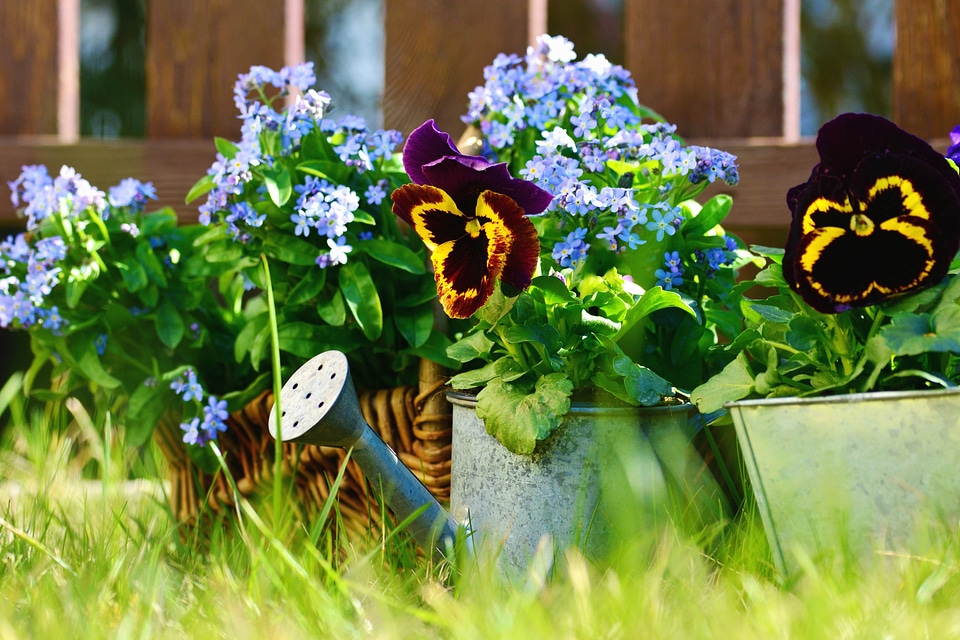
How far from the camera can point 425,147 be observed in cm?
97

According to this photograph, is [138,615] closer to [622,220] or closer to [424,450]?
[424,450]

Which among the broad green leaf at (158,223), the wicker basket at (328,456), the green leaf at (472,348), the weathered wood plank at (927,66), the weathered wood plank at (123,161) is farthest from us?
the weathered wood plank at (123,161)

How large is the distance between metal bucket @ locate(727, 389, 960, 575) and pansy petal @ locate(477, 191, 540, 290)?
0.26 m

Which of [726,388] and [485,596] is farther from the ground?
[726,388]

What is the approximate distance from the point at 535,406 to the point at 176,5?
160 cm

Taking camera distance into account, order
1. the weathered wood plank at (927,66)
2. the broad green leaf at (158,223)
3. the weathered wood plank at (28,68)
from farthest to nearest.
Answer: the weathered wood plank at (28,68) < the weathered wood plank at (927,66) < the broad green leaf at (158,223)

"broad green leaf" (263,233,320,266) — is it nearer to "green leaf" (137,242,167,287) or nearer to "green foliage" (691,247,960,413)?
"green leaf" (137,242,167,287)

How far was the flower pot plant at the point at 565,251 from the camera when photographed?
96 centimetres

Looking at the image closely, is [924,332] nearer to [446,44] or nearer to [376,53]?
[446,44]

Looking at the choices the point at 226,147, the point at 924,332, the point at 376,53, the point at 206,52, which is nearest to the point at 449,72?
the point at 206,52

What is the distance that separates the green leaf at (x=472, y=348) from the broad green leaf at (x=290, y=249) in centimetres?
30

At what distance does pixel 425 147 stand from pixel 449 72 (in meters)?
1.11

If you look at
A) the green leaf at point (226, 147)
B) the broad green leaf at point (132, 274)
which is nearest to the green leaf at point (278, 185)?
the green leaf at point (226, 147)

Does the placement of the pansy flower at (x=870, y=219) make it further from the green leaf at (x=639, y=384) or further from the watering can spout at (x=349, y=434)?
the watering can spout at (x=349, y=434)
